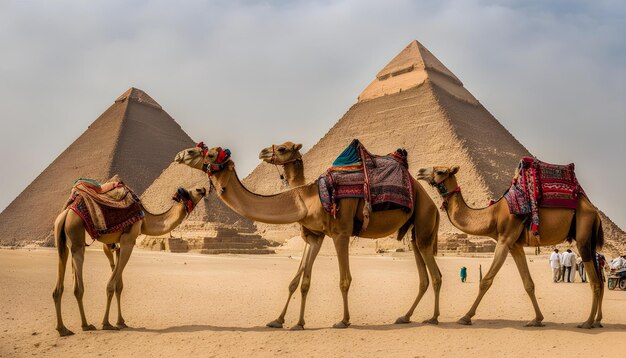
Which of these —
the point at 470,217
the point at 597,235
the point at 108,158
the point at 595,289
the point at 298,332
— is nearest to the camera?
the point at 298,332

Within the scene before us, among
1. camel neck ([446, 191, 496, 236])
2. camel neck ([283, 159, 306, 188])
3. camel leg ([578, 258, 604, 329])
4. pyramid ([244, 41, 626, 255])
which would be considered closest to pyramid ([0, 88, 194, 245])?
pyramid ([244, 41, 626, 255])

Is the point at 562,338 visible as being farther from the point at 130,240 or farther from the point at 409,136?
the point at 409,136

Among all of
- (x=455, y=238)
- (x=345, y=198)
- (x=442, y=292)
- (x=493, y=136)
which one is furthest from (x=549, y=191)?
(x=493, y=136)

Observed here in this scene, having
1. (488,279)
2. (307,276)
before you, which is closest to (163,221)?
(307,276)

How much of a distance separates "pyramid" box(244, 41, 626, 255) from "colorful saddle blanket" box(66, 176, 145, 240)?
182ft

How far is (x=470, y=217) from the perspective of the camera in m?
5.70

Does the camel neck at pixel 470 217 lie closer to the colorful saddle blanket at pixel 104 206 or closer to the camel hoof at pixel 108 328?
the colorful saddle blanket at pixel 104 206

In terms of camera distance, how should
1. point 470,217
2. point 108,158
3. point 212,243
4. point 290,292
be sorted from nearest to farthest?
point 290,292 < point 470,217 < point 212,243 < point 108,158

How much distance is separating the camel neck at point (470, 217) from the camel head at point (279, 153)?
1.59 m

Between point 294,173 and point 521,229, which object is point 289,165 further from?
point 521,229

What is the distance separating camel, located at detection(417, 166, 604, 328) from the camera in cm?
536

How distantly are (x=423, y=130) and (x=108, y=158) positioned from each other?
129 ft

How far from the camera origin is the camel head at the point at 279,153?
212 inches

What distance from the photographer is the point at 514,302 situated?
7.36 meters
